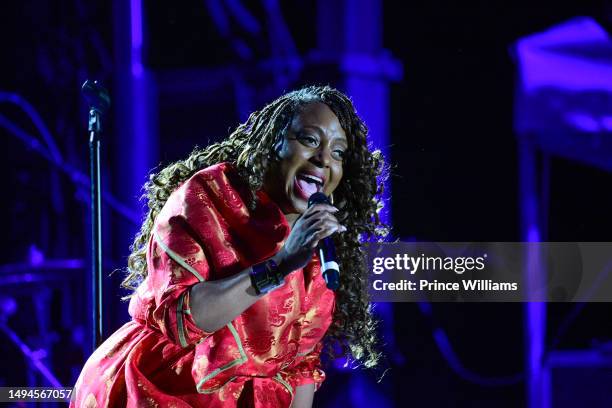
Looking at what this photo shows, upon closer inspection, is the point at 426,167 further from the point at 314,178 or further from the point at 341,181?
the point at 314,178

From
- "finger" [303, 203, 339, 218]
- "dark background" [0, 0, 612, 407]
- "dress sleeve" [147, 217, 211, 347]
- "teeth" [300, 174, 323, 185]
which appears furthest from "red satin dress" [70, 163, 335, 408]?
"dark background" [0, 0, 612, 407]

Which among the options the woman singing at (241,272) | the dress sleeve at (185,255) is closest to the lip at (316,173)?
the woman singing at (241,272)

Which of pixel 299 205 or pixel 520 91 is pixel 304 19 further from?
pixel 299 205

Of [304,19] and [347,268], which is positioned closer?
[347,268]

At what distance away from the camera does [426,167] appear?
9.30 feet

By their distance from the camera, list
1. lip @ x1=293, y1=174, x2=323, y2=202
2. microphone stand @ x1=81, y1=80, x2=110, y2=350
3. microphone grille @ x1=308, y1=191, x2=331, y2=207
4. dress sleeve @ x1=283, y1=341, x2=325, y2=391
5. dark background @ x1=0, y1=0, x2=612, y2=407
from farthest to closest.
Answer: dark background @ x1=0, y1=0, x2=612, y2=407, microphone stand @ x1=81, y1=80, x2=110, y2=350, dress sleeve @ x1=283, y1=341, x2=325, y2=391, lip @ x1=293, y1=174, x2=323, y2=202, microphone grille @ x1=308, y1=191, x2=331, y2=207

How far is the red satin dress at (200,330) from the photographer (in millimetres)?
1392

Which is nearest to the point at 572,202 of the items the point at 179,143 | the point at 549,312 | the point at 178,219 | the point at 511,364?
the point at 549,312

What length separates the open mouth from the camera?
5.15ft

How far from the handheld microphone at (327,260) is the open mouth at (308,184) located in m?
0.15

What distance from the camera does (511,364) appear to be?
111 inches

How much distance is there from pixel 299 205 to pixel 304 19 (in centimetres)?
153

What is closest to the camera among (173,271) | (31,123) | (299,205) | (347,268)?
(173,271)

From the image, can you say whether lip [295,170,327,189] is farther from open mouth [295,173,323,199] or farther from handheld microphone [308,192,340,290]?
handheld microphone [308,192,340,290]
